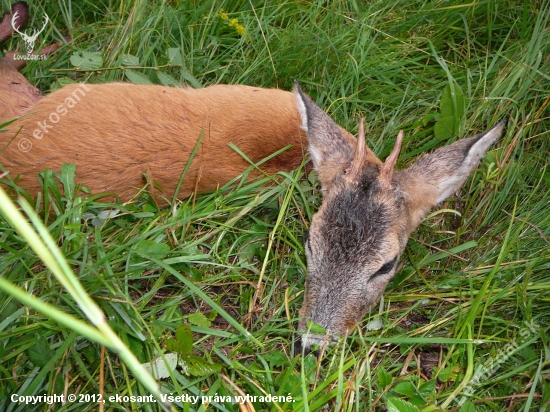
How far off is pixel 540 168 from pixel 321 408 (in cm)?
262

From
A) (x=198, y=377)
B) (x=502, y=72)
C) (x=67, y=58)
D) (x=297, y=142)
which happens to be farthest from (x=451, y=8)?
(x=198, y=377)

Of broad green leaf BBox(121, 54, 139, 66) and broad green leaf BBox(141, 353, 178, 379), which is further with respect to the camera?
broad green leaf BBox(121, 54, 139, 66)

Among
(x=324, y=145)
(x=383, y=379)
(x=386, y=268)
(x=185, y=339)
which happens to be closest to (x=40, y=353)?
(x=185, y=339)

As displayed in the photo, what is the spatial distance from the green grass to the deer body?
6.3 inches

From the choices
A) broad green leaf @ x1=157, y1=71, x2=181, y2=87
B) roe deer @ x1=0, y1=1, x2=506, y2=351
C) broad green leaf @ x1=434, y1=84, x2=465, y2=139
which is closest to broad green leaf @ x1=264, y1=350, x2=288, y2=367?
roe deer @ x1=0, y1=1, x2=506, y2=351

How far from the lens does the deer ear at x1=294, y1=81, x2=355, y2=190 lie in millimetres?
3992

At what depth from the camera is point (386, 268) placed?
3527mm

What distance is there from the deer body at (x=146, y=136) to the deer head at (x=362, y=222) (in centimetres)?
64

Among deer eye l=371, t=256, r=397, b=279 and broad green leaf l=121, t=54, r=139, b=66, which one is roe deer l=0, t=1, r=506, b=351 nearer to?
deer eye l=371, t=256, r=397, b=279

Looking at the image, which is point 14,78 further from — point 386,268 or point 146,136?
point 386,268

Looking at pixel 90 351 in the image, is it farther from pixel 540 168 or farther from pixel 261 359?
pixel 540 168

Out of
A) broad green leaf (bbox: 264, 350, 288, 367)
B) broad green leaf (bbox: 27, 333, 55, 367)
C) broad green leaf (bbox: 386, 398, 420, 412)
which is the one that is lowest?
broad green leaf (bbox: 386, 398, 420, 412)

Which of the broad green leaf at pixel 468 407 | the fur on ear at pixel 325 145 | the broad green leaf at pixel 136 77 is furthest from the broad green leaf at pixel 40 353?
the broad green leaf at pixel 136 77

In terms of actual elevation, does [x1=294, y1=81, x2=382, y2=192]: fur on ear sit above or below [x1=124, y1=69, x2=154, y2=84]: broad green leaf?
below
